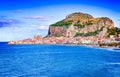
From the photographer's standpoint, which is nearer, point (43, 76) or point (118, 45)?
point (43, 76)

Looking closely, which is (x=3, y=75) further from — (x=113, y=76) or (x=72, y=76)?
(x=113, y=76)

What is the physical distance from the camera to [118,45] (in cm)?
19688

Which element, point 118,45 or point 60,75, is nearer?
point 60,75

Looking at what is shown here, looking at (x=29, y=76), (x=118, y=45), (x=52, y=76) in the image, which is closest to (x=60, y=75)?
(x=52, y=76)

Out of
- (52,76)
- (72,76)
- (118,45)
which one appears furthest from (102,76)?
(118,45)

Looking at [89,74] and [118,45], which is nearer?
[89,74]

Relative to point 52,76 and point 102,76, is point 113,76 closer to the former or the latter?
point 102,76

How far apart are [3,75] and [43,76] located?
7.92 metres

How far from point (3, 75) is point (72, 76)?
44.5ft

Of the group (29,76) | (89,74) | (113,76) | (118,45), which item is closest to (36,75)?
(29,76)

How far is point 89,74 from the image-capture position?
64.7m

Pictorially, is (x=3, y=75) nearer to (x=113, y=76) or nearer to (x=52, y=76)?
(x=52, y=76)

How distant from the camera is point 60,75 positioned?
63.6 meters

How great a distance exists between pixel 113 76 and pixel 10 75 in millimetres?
20159
